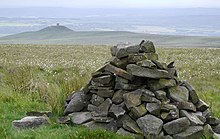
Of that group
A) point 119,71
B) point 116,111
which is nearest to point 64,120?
point 116,111

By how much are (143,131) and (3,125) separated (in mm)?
3215

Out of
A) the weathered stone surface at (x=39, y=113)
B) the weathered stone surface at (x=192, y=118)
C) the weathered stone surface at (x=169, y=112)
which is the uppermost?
the weathered stone surface at (x=169, y=112)

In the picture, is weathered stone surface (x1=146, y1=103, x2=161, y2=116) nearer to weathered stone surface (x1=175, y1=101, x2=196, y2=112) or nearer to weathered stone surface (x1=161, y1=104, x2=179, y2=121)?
weathered stone surface (x1=161, y1=104, x2=179, y2=121)

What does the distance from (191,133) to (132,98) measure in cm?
151

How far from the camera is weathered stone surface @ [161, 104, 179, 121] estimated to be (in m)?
8.76

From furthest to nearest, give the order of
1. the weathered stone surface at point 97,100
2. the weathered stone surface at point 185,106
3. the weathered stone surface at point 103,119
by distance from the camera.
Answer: the weathered stone surface at point 97,100 → the weathered stone surface at point 103,119 → the weathered stone surface at point 185,106

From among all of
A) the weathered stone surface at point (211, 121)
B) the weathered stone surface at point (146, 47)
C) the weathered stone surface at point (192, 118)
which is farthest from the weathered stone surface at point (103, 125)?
the weathered stone surface at point (211, 121)

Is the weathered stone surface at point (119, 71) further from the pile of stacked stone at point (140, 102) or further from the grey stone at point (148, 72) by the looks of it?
the grey stone at point (148, 72)

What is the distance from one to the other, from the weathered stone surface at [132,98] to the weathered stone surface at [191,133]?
1134 millimetres

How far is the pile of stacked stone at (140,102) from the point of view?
8695mm

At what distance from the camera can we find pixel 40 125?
30.8ft

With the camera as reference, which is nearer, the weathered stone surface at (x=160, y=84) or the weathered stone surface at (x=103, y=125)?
the weathered stone surface at (x=103, y=125)

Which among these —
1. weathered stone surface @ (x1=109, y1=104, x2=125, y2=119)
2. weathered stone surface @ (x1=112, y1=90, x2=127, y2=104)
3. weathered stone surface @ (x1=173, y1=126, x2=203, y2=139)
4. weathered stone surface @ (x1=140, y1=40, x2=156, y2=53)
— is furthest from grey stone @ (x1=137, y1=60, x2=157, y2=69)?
weathered stone surface @ (x1=173, y1=126, x2=203, y2=139)

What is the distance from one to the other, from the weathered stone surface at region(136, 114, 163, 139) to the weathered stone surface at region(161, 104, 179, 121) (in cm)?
19
